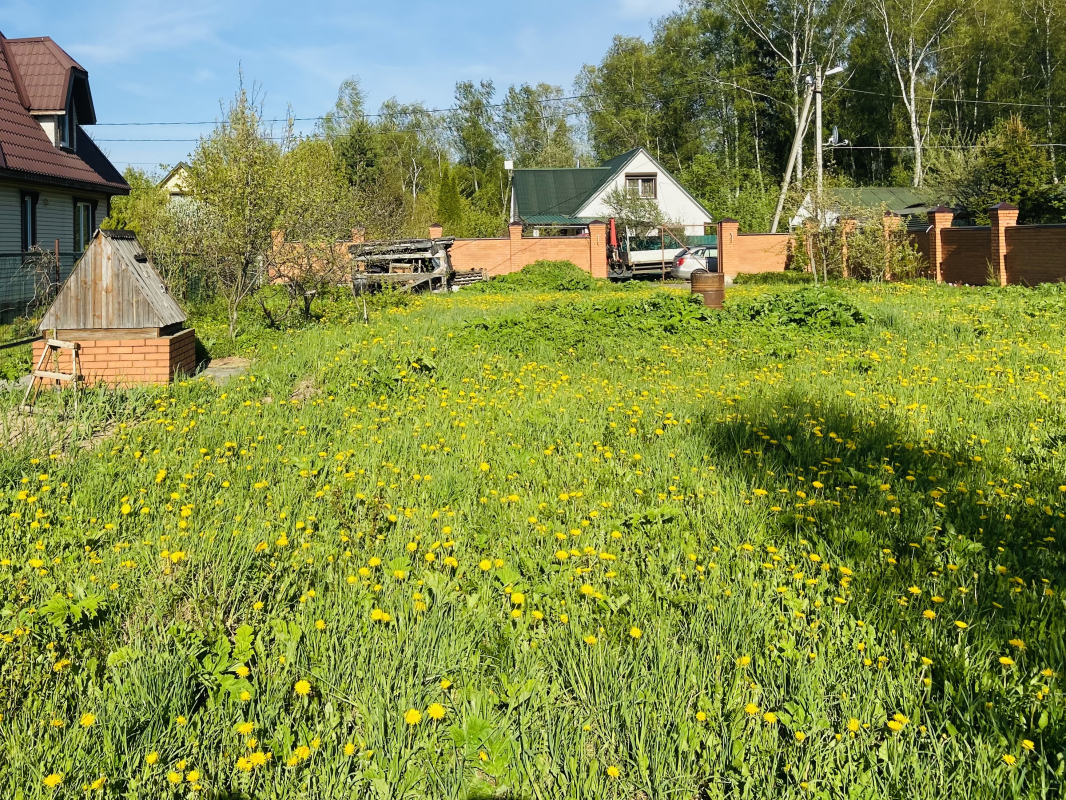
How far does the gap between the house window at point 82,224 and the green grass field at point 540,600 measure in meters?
18.8

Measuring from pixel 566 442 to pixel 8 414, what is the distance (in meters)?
4.18

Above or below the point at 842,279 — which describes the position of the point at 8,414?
below

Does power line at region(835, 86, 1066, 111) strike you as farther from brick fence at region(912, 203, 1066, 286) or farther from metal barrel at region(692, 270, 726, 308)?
metal barrel at region(692, 270, 726, 308)

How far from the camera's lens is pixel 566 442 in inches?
221

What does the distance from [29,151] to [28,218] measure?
1.57 meters

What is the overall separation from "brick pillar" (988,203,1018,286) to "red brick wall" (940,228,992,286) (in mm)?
301

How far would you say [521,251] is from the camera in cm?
2919

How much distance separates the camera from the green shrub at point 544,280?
24266 mm

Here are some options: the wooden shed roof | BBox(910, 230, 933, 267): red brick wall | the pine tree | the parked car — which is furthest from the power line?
the wooden shed roof

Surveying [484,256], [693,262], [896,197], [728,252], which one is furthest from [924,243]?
[896,197]

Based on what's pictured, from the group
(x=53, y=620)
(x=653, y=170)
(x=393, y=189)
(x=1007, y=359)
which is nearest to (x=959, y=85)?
(x=653, y=170)

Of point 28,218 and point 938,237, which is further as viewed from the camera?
point 938,237

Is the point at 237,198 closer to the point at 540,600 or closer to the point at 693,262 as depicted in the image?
the point at 540,600

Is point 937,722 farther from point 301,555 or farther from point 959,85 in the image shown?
point 959,85
